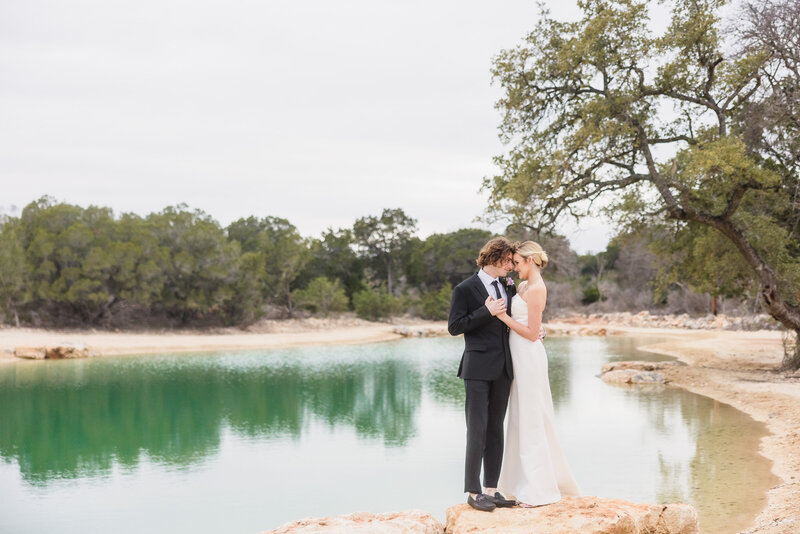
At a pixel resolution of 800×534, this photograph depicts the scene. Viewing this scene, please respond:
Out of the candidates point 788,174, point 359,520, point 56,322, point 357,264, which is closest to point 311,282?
point 357,264

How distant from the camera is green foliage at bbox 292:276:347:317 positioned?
40750 millimetres

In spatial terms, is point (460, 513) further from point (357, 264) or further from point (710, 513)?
point (357, 264)

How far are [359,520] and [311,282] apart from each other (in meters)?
37.1

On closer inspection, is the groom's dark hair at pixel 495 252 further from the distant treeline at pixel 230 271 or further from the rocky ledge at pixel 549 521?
the distant treeline at pixel 230 271

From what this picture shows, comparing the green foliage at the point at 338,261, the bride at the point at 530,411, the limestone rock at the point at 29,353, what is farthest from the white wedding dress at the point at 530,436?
the green foliage at the point at 338,261

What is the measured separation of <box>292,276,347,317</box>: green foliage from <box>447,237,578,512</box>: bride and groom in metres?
36.2

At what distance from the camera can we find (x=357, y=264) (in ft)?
155

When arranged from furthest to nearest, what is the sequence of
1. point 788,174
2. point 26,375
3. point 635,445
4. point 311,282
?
1. point 311,282
2. point 26,375
3. point 788,174
4. point 635,445

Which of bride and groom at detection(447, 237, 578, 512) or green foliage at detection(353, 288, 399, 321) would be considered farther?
green foliage at detection(353, 288, 399, 321)

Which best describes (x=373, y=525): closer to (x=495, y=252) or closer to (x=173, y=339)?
(x=495, y=252)

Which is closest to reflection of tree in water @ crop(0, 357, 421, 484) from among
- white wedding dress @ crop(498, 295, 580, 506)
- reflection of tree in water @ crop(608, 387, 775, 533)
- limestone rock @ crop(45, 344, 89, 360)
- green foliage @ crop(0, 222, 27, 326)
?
limestone rock @ crop(45, 344, 89, 360)

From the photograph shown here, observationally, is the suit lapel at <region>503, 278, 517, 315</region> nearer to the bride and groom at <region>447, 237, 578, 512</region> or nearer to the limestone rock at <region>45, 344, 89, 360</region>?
the bride and groom at <region>447, 237, 578, 512</region>

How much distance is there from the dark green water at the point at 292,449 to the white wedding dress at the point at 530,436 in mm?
2042

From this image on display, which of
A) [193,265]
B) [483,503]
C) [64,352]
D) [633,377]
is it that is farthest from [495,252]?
[193,265]
